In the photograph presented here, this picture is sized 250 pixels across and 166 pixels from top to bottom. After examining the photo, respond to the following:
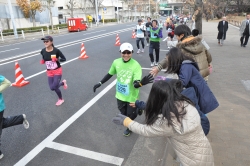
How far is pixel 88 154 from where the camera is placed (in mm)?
3299

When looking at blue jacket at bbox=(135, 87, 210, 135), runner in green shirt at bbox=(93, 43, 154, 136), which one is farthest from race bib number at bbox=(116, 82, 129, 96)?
blue jacket at bbox=(135, 87, 210, 135)

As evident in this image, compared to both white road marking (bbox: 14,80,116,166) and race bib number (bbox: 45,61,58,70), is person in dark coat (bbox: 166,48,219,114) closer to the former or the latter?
white road marking (bbox: 14,80,116,166)

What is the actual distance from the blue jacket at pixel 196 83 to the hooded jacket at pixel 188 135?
0.72 metres

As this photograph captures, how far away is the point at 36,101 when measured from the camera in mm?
5562

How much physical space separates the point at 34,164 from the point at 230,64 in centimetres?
798

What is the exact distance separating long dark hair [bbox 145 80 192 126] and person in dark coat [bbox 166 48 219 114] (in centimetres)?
72

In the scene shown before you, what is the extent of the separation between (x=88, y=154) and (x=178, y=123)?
204 centimetres

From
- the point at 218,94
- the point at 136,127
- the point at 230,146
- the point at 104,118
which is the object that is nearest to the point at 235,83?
the point at 218,94

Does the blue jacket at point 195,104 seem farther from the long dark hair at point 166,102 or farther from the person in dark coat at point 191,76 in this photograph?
the long dark hair at point 166,102

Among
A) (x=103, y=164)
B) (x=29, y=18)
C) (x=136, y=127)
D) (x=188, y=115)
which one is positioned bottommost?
(x=103, y=164)

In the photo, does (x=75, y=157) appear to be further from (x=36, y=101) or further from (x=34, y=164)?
(x=36, y=101)

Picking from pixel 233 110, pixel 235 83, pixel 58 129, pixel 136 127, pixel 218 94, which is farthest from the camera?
pixel 235 83

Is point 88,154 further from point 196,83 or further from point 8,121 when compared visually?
point 196,83

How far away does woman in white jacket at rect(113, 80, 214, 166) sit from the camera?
1.72 m
